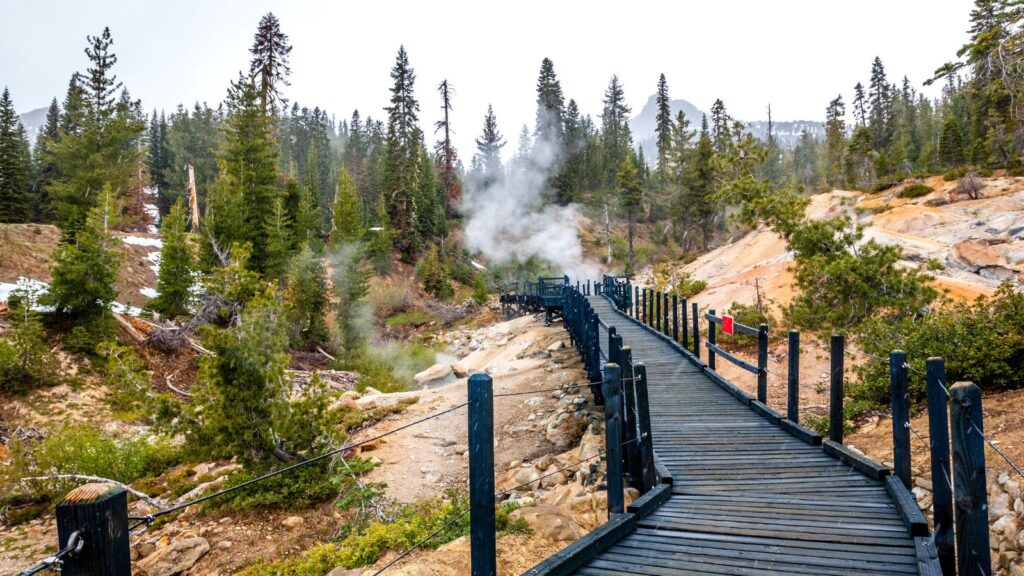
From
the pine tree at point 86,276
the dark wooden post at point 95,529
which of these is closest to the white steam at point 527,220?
the pine tree at point 86,276

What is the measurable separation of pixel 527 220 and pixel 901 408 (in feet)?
172

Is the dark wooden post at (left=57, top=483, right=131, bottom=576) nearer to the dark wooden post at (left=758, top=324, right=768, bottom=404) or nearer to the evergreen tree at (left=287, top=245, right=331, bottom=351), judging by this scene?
the dark wooden post at (left=758, top=324, right=768, bottom=404)

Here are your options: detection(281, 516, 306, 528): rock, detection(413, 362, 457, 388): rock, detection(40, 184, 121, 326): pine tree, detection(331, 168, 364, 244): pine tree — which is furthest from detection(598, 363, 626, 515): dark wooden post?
detection(331, 168, 364, 244): pine tree

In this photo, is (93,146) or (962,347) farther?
(93,146)

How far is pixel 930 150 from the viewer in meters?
49.7

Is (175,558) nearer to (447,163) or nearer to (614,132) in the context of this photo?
(447,163)

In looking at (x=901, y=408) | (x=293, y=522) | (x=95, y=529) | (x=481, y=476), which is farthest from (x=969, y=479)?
(x=293, y=522)

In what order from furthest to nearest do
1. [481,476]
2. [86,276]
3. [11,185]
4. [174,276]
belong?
1. [11,185]
2. [174,276]
3. [86,276]
4. [481,476]

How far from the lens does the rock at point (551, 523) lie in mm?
5008

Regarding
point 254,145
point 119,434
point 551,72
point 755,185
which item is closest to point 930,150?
point 551,72

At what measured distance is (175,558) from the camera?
6.60m

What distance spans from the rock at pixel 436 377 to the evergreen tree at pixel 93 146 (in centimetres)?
2289

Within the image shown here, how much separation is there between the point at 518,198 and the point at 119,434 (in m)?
48.9

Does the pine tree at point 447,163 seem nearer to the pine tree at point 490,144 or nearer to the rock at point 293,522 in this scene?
the pine tree at point 490,144
